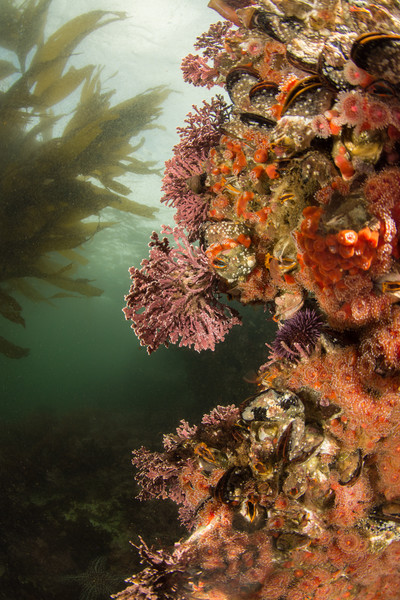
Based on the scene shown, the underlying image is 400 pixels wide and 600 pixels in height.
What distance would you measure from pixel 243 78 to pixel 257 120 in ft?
2.50

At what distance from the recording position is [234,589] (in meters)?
3.29

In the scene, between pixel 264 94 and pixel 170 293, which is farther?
pixel 170 293

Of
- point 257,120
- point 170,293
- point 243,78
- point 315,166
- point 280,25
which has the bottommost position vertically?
point 170,293

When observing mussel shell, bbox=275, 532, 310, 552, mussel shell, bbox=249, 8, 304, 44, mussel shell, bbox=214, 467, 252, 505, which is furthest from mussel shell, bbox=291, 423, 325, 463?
mussel shell, bbox=249, 8, 304, 44

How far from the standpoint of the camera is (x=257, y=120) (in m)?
2.79

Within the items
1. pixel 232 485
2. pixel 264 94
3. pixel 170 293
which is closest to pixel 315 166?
pixel 264 94

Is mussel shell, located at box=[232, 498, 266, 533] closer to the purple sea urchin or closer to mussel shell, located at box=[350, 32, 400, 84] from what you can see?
the purple sea urchin

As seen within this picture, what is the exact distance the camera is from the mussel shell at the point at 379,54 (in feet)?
5.70

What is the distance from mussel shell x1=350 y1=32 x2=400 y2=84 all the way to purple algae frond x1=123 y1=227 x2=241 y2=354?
76.1 inches

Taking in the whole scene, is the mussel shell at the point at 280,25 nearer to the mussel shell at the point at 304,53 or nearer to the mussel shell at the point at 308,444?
the mussel shell at the point at 304,53

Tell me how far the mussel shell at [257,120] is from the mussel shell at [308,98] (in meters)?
0.28

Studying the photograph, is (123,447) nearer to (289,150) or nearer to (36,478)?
(36,478)

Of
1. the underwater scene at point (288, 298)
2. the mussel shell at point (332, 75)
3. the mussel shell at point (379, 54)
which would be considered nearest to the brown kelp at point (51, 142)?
the underwater scene at point (288, 298)

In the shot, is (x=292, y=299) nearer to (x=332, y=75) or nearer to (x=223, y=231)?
(x=223, y=231)
